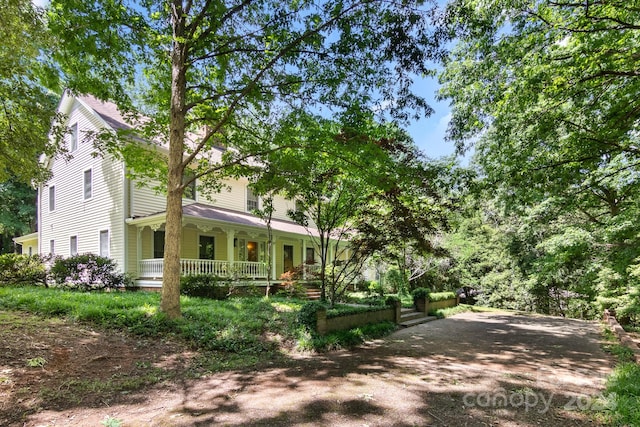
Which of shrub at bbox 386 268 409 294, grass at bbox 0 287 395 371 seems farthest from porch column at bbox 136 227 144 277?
shrub at bbox 386 268 409 294

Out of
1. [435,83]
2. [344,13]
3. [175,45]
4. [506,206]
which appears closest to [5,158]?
[175,45]

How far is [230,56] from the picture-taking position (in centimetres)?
848

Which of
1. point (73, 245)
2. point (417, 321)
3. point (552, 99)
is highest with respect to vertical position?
point (552, 99)

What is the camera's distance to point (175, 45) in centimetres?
787

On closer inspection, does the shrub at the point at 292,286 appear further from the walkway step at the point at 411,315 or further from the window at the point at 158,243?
the window at the point at 158,243

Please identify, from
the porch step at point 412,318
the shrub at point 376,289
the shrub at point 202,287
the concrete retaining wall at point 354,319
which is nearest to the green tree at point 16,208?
the shrub at point 202,287

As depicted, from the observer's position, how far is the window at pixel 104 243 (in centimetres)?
1459

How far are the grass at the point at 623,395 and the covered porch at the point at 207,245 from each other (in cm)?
935

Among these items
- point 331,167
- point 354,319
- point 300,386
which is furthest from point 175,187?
point 354,319

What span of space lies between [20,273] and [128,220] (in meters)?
4.27

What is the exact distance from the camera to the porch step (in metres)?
11.0

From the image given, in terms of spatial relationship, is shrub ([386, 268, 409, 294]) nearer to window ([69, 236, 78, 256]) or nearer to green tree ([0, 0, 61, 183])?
green tree ([0, 0, 61, 183])

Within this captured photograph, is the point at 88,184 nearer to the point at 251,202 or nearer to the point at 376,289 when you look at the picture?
the point at 251,202

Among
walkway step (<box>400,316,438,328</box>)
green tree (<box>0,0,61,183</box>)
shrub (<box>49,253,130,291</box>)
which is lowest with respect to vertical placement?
walkway step (<box>400,316,438,328</box>)
